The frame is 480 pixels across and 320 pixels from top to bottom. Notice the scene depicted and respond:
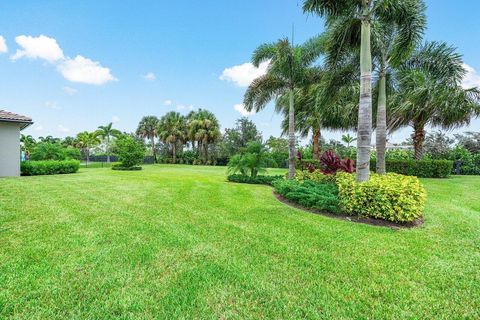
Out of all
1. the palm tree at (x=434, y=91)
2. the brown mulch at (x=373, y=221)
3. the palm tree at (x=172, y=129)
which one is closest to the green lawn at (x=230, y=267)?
the brown mulch at (x=373, y=221)

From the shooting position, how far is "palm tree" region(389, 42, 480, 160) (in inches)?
389

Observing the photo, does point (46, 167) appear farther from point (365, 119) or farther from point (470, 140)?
point (470, 140)

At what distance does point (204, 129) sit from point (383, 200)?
3002 centimetres

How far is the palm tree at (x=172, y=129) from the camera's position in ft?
117

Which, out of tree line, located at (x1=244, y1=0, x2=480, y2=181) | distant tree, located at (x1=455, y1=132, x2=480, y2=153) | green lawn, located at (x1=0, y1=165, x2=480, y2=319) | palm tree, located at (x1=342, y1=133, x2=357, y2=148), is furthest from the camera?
palm tree, located at (x1=342, y1=133, x2=357, y2=148)

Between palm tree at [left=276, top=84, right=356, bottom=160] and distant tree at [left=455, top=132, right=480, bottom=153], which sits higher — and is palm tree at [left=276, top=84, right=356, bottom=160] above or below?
above

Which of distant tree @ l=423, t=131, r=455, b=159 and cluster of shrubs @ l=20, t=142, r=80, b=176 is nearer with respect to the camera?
cluster of shrubs @ l=20, t=142, r=80, b=176

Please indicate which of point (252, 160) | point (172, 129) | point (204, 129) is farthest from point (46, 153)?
point (172, 129)

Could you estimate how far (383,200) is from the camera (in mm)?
5082

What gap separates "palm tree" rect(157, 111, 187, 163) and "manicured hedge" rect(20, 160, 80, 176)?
19.1 meters

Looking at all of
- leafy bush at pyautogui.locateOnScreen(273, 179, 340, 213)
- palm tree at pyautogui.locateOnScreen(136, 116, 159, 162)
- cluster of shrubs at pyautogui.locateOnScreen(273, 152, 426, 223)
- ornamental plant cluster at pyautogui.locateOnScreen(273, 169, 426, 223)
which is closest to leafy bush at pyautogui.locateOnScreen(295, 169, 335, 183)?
leafy bush at pyautogui.locateOnScreen(273, 179, 340, 213)

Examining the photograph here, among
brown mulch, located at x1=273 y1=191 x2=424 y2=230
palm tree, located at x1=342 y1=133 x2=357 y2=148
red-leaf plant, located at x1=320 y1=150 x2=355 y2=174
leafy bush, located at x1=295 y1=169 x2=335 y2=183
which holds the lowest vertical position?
brown mulch, located at x1=273 y1=191 x2=424 y2=230

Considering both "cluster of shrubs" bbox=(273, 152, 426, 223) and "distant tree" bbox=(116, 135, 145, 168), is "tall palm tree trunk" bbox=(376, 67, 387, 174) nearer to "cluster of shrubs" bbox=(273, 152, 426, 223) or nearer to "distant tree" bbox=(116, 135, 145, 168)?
"cluster of shrubs" bbox=(273, 152, 426, 223)

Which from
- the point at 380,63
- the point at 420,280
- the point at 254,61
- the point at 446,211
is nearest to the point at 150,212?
the point at 420,280
